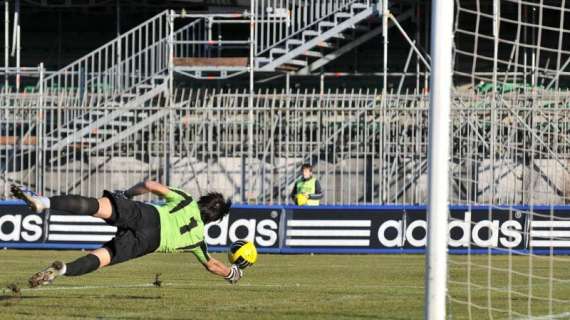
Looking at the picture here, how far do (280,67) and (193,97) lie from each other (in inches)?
95.1

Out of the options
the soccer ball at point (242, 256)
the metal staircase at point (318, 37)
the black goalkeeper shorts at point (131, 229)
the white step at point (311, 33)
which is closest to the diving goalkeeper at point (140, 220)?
the black goalkeeper shorts at point (131, 229)

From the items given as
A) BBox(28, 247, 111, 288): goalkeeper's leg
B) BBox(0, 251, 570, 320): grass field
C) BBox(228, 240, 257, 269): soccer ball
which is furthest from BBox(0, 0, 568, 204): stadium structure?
BBox(28, 247, 111, 288): goalkeeper's leg

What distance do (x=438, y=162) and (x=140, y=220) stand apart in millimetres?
3876

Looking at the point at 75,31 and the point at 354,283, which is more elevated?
the point at 75,31

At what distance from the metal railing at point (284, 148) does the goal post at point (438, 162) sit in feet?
52.0

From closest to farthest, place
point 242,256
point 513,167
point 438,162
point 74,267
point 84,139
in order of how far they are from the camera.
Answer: point 438,162 → point 74,267 → point 242,256 → point 513,167 → point 84,139

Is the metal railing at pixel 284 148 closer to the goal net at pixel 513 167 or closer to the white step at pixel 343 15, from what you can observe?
the goal net at pixel 513 167

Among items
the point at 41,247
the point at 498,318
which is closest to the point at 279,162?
the point at 41,247

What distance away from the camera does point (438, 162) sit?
9883mm

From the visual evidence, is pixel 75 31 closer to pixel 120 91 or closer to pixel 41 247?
pixel 120 91

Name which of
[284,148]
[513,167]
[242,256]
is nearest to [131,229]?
[242,256]

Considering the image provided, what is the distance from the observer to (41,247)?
24.9m

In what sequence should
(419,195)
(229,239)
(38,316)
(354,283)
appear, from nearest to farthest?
1. (38,316)
2. (354,283)
3. (229,239)
4. (419,195)

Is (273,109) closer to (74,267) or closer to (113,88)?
(113,88)
